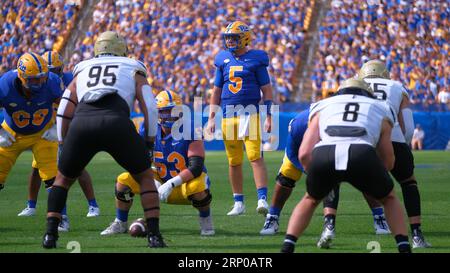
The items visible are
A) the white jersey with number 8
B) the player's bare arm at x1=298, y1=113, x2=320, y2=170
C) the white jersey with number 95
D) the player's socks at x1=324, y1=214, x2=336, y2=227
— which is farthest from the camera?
the player's socks at x1=324, y1=214, x2=336, y2=227

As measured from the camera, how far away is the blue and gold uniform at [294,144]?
7.35 metres

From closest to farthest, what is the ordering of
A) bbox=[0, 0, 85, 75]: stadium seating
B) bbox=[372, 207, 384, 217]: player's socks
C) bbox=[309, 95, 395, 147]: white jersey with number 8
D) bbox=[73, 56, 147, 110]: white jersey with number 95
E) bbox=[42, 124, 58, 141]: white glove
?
bbox=[309, 95, 395, 147]: white jersey with number 8
bbox=[73, 56, 147, 110]: white jersey with number 95
bbox=[372, 207, 384, 217]: player's socks
bbox=[42, 124, 58, 141]: white glove
bbox=[0, 0, 85, 75]: stadium seating

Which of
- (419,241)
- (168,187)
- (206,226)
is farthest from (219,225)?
(419,241)

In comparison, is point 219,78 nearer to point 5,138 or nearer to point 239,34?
point 239,34

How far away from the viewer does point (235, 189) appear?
31.4 feet

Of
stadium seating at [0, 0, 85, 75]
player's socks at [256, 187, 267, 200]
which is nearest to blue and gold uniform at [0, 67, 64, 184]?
player's socks at [256, 187, 267, 200]

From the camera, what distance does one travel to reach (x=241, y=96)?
981 cm

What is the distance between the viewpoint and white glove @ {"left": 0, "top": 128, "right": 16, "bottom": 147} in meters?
8.73

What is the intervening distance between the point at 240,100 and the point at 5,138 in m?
2.63

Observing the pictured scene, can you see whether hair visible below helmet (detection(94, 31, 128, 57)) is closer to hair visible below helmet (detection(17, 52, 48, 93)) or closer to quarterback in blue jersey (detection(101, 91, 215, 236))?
quarterback in blue jersey (detection(101, 91, 215, 236))

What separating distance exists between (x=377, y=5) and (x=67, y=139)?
20.0 meters

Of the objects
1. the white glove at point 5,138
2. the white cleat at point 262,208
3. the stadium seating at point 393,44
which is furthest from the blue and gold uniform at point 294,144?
the stadium seating at point 393,44

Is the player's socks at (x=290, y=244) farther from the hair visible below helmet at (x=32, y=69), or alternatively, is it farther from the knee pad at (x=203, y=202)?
the hair visible below helmet at (x=32, y=69)

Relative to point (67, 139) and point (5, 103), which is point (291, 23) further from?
point (67, 139)
